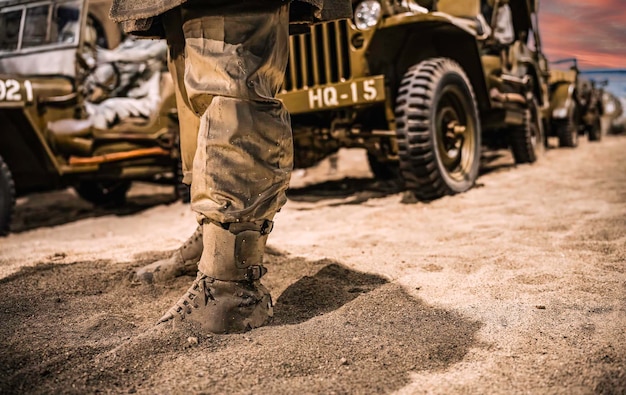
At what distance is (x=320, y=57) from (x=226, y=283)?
2665mm

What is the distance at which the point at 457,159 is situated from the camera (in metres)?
3.73

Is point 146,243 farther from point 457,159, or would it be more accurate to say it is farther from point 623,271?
point 457,159

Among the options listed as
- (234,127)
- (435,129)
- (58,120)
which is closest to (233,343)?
(234,127)

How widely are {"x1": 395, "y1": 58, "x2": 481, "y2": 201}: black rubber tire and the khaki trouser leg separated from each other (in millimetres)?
2036

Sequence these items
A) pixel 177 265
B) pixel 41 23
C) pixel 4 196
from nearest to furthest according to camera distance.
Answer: pixel 177 265
pixel 4 196
pixel 41 23

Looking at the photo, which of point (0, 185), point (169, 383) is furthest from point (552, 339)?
point (0, 185)

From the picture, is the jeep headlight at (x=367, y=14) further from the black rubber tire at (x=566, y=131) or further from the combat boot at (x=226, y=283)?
the black rubber tire at (x=566, y=131)

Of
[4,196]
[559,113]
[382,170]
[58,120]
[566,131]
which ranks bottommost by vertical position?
[566,131]

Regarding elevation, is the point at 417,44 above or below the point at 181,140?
above

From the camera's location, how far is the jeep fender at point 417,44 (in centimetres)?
328

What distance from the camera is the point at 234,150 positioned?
1188mm

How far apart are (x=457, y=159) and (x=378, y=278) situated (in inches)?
88.0

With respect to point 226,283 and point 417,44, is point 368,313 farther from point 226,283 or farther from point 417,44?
point 417,44

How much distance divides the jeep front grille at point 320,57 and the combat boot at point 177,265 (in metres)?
2.05
